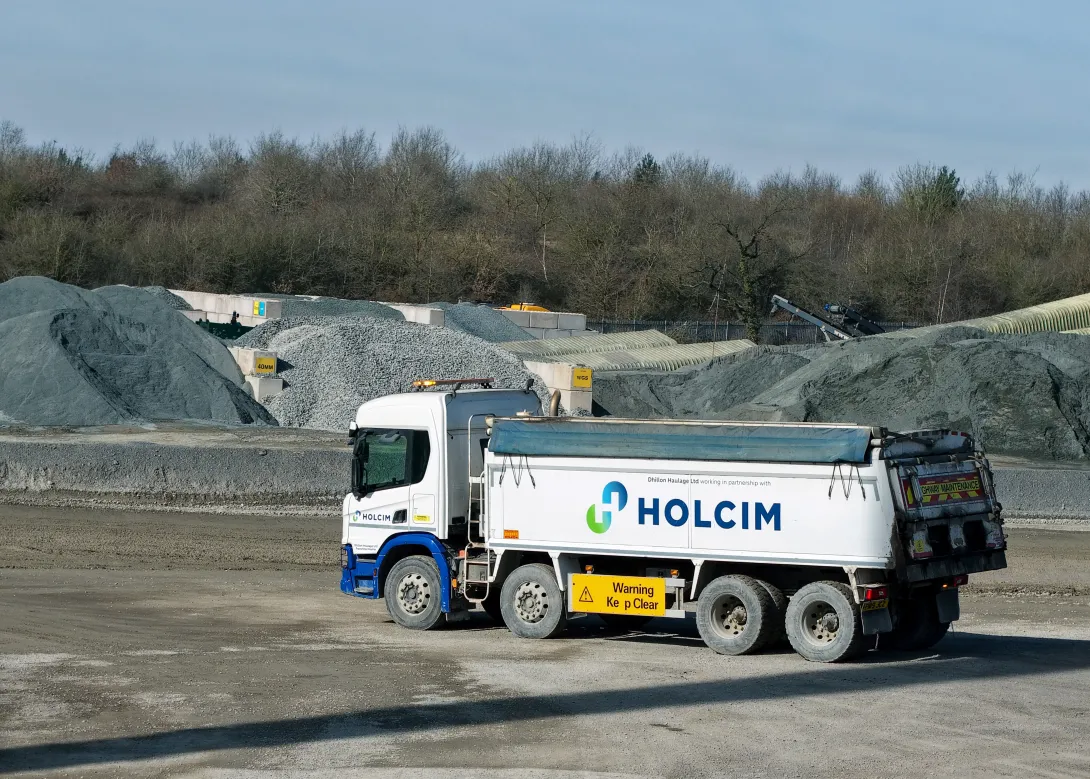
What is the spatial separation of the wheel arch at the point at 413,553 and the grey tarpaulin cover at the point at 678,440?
4.59 feet

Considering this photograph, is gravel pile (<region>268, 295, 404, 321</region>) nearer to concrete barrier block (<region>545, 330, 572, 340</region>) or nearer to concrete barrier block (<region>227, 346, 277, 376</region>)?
concrete barrier block (<region>545, 330, 572, 340</region>)

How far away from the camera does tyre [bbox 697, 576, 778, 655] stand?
462 inches

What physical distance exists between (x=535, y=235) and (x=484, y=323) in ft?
105

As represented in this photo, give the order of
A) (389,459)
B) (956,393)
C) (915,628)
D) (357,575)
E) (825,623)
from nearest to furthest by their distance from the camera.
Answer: (825,623)
(915,628)
(389,459)
(357,575)
(956,393)

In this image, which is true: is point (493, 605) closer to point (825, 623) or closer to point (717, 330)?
point (825, 623)

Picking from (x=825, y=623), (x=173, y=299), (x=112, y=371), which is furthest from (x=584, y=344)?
(x=825, y=623)

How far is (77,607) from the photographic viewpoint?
14.6 metres

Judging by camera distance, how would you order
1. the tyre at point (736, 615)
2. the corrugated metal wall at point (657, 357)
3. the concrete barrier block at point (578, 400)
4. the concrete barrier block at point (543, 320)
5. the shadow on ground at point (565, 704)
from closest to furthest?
the shadow on ground at point (565, 704) → the tyre at point (736, 615) → the concrete barrier block at point (578, 400) → the corrugated metal wall at point (657, 357) → the concrete barrier block at point (543, 320)

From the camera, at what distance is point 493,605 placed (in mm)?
13625

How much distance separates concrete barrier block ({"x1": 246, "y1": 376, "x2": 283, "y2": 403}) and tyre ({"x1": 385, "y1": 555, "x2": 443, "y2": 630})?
20169mm

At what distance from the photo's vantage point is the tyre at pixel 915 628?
40.8ft

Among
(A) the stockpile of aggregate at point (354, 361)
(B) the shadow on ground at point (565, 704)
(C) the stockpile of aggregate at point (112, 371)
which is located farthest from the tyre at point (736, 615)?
(A) the stockpile of aggregate at point (354, 361)

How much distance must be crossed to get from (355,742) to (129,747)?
59.4 inches

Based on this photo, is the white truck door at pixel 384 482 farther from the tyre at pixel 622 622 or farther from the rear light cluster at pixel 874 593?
the rear light cluster at pixel 874 593
